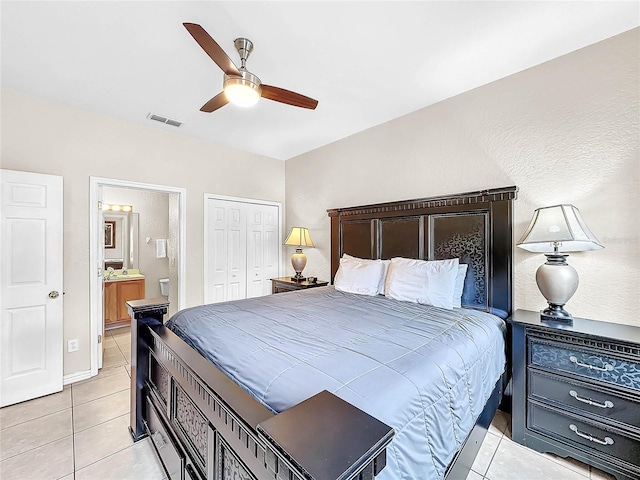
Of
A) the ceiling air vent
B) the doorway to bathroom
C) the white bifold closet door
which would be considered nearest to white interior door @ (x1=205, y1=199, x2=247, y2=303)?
the white bifold closet door

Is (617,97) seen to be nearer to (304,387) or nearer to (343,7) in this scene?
(343,7)

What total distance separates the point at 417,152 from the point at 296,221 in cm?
219

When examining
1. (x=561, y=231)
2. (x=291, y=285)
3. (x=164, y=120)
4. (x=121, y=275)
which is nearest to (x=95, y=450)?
(x=291, y=285)

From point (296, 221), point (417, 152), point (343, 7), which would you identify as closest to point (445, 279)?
point (417, 152)

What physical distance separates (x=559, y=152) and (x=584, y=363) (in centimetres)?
152

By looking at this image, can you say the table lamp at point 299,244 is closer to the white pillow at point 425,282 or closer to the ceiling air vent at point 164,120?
the white pillow at point 425,282

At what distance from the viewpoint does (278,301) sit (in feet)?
8.07

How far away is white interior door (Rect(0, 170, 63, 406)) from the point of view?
95.0 inches

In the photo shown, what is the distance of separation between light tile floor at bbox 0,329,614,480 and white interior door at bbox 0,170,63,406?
21 centimetres

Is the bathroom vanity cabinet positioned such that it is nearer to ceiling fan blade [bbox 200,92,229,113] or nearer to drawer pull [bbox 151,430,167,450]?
drawer pull [bbox 151,430,167,450]

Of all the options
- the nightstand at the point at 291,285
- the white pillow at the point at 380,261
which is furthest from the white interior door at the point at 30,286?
the white pillow at the point at 380,261

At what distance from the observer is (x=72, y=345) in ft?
9.30

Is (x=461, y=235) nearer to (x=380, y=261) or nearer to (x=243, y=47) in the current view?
(x=380, y=261)

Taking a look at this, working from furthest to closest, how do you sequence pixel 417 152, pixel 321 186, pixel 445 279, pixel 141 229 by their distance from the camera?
pixel 141 229, pixel 321 186, pixel 417 152, pixel 445 279
